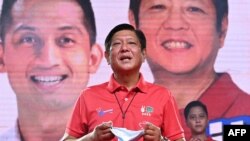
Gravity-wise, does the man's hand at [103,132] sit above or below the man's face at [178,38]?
below

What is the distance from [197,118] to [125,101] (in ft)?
3.57

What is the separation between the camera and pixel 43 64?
2.66 metres

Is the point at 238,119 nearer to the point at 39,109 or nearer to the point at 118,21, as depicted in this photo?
the point at 118,21

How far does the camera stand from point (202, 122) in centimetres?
266

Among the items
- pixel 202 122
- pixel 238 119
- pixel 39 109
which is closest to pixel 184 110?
pixel 202 122

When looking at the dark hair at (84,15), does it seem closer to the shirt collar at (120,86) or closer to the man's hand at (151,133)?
the shirt collar at (120,86)

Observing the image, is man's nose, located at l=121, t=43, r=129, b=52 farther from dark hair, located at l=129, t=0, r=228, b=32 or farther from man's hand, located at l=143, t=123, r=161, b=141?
dark hair, located at l=129, t=0, r=228, b=32

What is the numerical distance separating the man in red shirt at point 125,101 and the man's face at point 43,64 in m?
0.97

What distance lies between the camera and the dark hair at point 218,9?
2.70 meters

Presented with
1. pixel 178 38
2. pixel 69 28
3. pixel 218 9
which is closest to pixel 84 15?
pixel 69 28

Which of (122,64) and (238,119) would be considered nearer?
(122,64)

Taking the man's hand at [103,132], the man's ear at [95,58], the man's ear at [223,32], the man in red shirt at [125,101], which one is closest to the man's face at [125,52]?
the man in red shirt at [125,101]

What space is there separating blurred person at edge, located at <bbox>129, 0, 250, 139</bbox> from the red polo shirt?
0.99 meters

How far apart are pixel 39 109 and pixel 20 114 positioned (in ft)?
0.31
